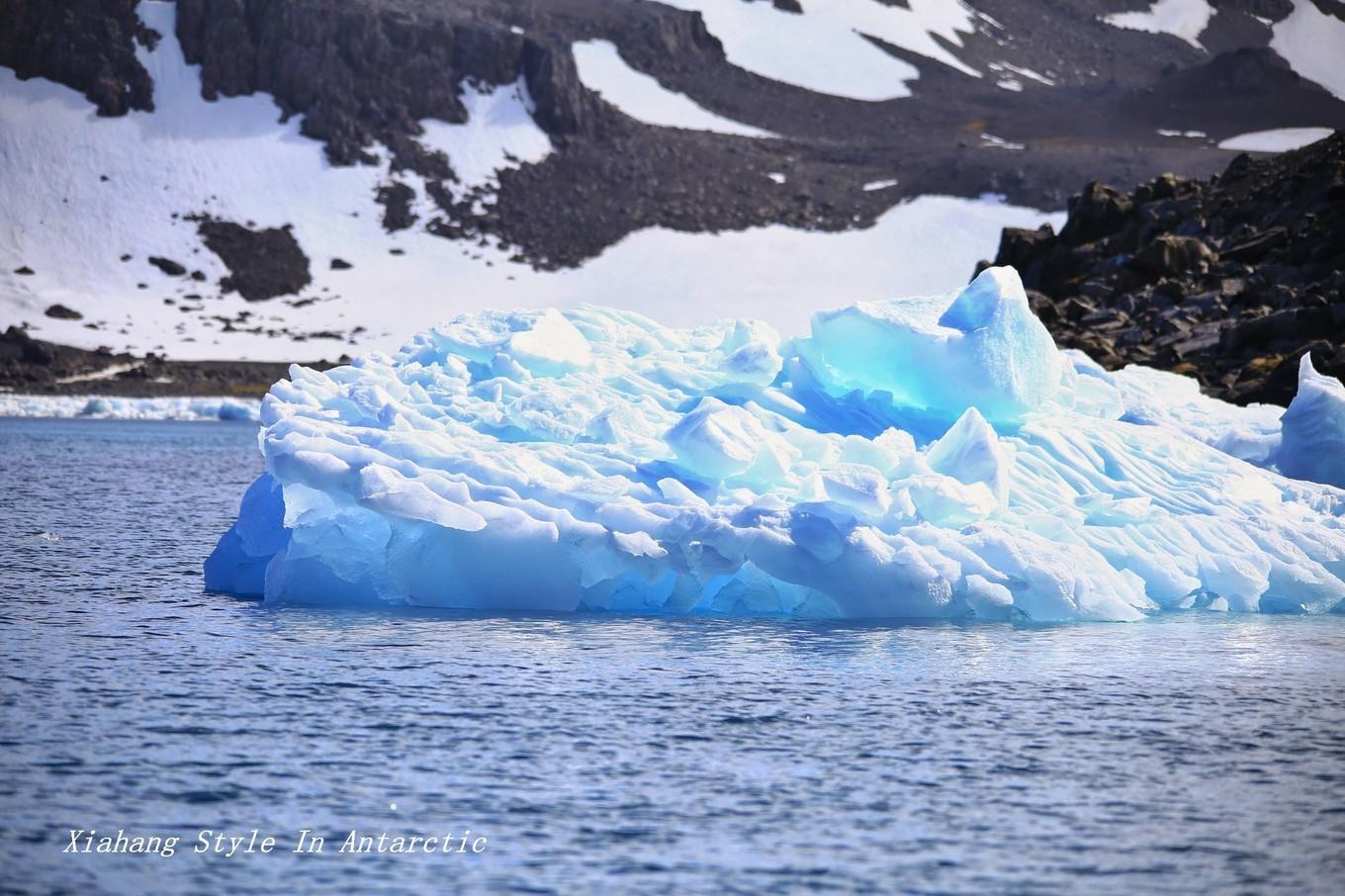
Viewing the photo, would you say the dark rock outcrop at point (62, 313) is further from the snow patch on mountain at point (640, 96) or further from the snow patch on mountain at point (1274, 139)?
the snow patch on mountain at point (1274, 139)

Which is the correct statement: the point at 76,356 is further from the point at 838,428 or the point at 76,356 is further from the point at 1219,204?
the point at 838,428

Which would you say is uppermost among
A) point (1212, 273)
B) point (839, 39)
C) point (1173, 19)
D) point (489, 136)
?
point (1173, 19)

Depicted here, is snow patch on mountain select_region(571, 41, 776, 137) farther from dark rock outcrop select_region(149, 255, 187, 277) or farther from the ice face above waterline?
the ice face above waterline

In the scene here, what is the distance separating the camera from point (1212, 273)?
37.9 meters

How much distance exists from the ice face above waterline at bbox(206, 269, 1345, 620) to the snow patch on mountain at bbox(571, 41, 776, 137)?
317 ft

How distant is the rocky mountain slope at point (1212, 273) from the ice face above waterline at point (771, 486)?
525 inches

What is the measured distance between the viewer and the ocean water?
22.8ft

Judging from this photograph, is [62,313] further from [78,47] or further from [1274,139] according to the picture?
[1274,139]

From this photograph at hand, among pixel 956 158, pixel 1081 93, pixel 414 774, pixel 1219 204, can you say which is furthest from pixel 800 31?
pixel 414 774

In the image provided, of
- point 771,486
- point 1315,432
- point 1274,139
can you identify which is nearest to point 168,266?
point 1274,139

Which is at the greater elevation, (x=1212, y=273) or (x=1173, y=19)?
(x=1173, y=19)

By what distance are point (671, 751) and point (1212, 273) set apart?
107 feet

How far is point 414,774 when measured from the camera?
27.3 ft

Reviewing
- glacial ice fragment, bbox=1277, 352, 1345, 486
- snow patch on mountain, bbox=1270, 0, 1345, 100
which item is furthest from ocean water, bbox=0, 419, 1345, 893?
snow patch on mountain, bbox=1270, 0, 1345, 100
